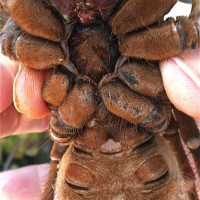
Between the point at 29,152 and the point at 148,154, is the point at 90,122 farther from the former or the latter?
the point at 29,152

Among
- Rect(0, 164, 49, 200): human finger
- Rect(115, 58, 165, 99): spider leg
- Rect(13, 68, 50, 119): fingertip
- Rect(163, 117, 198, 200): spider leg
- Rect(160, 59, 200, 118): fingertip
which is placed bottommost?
Rect(0, 164, 49, 200): human finger

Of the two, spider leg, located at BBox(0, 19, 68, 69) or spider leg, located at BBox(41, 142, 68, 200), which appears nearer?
spider leg, located at BBox(0, 19, 68, 69)

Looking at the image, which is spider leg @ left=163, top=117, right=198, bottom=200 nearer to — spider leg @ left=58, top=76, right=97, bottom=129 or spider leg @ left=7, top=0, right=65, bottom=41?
spider leg @ left=58, top=76, right=97, bottom=129

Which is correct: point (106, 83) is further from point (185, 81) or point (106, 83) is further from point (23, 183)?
point (23, 183)

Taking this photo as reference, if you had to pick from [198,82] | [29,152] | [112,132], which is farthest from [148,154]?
[29,152]

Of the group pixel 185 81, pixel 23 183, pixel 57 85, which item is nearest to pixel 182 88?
pixel 185 81

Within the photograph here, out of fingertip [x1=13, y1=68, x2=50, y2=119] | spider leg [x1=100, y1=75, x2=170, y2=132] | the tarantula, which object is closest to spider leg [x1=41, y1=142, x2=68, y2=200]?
the tarantula

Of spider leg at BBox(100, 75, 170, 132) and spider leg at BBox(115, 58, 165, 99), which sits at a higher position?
spider leg at BBox(115, 58, 165, 99)
